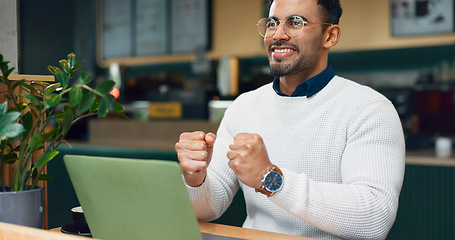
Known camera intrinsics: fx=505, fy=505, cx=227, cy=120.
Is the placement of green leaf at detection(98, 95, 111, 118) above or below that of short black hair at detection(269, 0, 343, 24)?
below

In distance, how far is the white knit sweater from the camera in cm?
110

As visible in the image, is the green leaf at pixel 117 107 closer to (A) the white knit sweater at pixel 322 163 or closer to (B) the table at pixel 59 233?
(B) the table at pixel 59 233

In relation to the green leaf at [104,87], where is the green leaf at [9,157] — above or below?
below

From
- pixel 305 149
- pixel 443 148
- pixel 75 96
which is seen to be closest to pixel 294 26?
pixel 305 149

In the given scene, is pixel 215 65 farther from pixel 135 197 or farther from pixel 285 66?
pixel 135 197

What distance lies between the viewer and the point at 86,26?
537 cm

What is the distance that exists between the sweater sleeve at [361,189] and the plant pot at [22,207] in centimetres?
47

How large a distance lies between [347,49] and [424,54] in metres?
0.58

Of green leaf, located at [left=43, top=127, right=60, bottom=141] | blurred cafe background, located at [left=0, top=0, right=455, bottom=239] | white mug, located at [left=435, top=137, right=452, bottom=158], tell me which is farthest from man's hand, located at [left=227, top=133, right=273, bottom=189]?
white mug, located at [left=435, top=137, right=452, bottom=158]

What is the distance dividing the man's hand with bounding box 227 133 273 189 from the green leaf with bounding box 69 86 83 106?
1.07 feet

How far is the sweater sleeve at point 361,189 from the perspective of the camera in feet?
3.50

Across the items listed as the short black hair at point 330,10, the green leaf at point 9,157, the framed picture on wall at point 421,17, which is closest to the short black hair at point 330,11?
the short black hair at point 330,10

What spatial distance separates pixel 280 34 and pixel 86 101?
2.13ft

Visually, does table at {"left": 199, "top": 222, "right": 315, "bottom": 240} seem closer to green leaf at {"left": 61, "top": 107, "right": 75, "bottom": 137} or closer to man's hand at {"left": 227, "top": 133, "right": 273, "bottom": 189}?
man's hand at {"left": 227, "top": 133, "right": 273, "bottom": 189}
